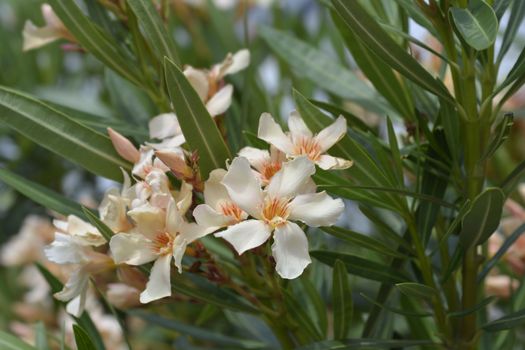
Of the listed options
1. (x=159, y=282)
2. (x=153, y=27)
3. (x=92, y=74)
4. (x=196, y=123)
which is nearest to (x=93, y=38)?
(x=153, y=27)

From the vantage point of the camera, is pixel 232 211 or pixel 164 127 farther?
pixel 164 127

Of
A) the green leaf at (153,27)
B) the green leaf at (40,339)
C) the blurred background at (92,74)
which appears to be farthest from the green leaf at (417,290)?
the blurred background at (92,74)

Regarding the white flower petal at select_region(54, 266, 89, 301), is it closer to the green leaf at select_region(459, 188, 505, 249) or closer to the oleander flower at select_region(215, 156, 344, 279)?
the oleander flower at select_region(215, 156, 344, 279)

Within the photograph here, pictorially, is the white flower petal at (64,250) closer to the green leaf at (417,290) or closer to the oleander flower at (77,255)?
the oleander flower at (77,255)

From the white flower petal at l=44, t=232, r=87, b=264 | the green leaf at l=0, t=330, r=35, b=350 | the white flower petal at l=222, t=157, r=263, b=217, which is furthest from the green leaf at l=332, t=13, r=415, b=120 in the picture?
the green leaf at l=0, t=330, r=35, b=350

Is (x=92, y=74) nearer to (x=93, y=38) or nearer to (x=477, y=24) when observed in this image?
(x=93, y=38)
